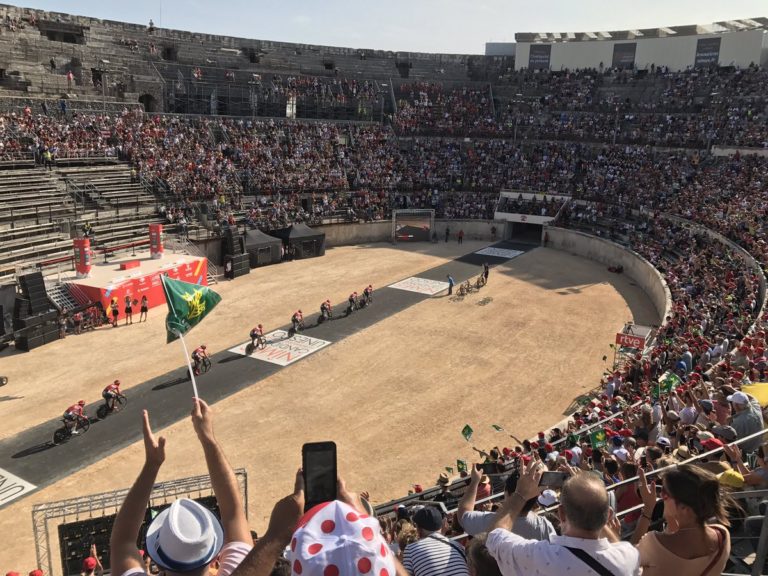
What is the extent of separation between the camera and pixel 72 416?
18000mm

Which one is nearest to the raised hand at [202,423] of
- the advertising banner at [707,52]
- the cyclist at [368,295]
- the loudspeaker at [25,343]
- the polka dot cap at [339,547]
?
the polka dot cap at [339,547]

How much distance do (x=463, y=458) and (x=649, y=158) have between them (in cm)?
4097

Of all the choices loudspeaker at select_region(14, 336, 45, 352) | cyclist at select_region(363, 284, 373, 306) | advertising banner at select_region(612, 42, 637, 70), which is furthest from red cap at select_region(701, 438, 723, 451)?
advertising banner at select_region(612, 42, 637, 70)

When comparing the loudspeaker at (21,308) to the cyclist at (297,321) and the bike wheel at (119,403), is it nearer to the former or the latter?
the bike wheel at (119,403)

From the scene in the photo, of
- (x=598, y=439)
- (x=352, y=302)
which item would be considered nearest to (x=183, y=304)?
(x=598, y=439)

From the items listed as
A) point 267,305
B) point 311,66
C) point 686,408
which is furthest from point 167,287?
point 311,66

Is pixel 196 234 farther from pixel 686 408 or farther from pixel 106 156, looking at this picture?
pixel 686 408

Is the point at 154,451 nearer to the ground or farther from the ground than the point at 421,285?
farther from the ground

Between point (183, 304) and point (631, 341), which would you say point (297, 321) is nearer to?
point (631, 341)

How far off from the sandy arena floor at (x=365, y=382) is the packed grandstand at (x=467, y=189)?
1812 mm

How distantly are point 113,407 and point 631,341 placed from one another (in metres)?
18.9

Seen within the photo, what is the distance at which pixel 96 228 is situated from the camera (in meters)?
34.5

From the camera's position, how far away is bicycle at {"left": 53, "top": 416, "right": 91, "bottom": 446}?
17812 mm

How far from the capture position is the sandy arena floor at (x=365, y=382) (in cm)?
1642
